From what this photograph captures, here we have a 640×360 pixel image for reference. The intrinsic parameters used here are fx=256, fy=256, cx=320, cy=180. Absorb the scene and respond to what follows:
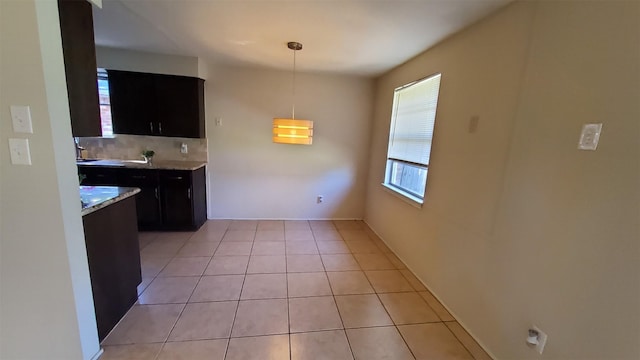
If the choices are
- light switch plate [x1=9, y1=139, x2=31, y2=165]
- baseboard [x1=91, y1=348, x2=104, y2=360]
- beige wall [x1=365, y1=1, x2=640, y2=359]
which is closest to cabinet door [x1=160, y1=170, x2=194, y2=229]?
baseboard [x1=91, y1=348, x2=104, y2=360]

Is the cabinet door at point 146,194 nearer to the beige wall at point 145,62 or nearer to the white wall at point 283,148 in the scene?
the white wall at point 283,148

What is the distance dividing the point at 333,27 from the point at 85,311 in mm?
2625

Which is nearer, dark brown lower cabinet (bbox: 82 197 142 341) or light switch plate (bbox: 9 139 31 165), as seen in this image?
light switch plate (bbox: 9 139 31 165)

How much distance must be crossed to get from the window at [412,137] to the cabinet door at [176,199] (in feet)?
8.93

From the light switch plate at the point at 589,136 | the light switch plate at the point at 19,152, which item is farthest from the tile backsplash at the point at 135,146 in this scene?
the light switch plate at the point at 589,136

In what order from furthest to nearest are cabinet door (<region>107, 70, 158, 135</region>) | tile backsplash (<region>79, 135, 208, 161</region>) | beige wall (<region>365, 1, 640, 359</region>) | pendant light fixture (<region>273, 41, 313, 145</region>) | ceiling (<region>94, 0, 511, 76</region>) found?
tile backsplash (<region>79, 135, 208, 161</region>) → cabinet door (<region>107, 70, 158, 135</region>) → pendant light fixture (<region>273, 41, 313, 145</region>) → ceiling (<region>94, 0, 511, 76</region>) → beige wall (<region>365, 1, 640, 359</region>)

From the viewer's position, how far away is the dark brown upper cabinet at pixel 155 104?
11.0ft

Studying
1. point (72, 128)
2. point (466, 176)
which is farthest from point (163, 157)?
point (466, 176)

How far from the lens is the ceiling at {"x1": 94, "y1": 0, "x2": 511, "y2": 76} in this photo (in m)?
1.85

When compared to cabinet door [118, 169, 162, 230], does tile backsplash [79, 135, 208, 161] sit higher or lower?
higher

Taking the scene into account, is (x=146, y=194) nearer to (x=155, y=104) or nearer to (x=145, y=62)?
(x=155, y=104)

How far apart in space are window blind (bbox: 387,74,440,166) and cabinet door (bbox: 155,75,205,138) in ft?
8.83

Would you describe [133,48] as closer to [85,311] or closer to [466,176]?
[85,311]

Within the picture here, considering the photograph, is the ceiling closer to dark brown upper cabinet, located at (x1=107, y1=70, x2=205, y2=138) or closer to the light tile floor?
dark brown upper cabinet, located at (x1=107, y1=70, x2=205, y2=138)
